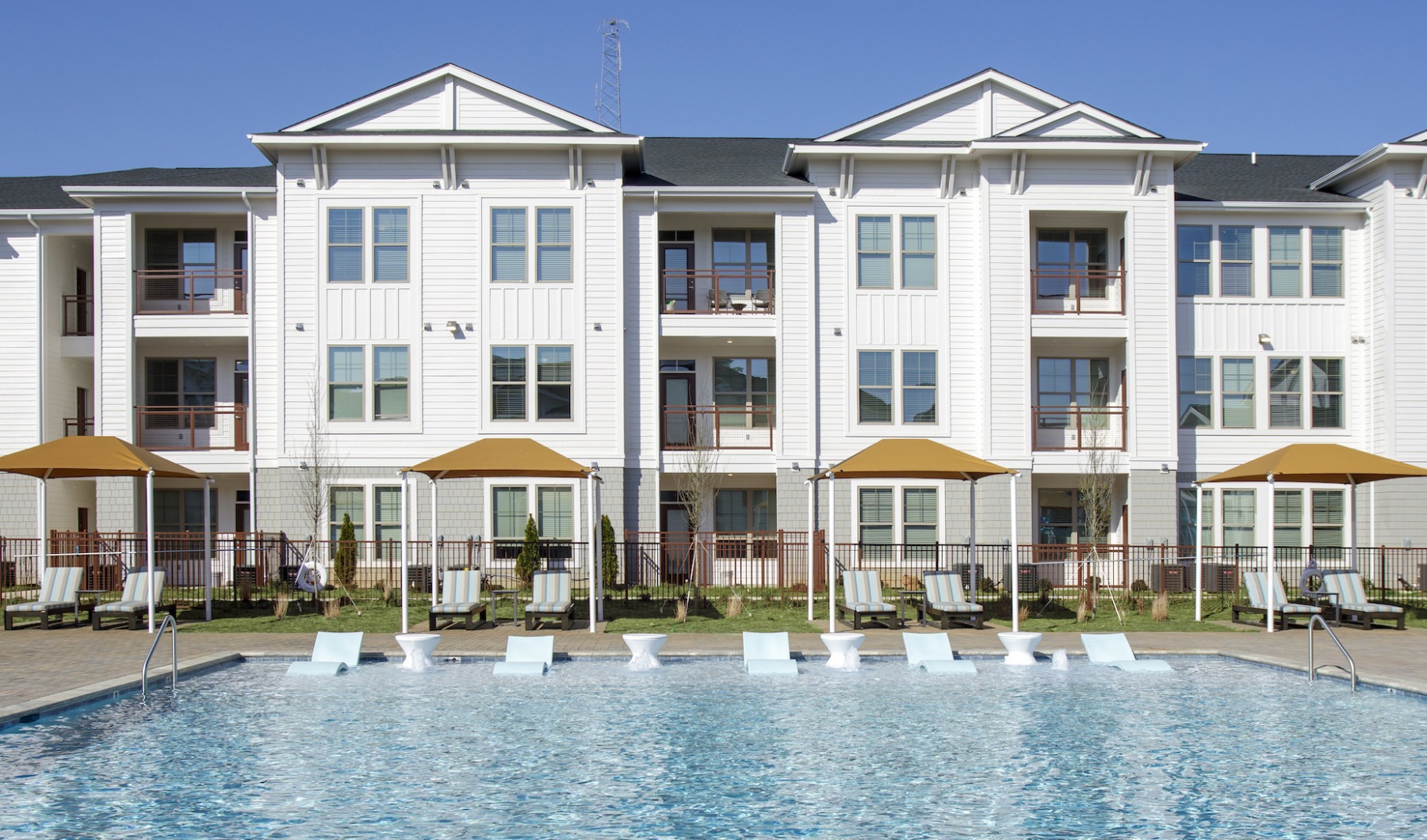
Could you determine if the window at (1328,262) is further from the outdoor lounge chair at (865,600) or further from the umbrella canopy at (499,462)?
the umbrella canopy at (499,462)

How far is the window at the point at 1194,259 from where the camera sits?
2850 centimetres

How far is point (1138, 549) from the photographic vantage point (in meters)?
26.3

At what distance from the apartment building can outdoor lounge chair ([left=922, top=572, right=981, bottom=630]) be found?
745 cm

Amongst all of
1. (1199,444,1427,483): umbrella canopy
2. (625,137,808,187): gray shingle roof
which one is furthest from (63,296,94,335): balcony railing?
(1199,444,1427,483): umbrella canopy

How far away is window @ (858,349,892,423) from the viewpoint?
27453mm

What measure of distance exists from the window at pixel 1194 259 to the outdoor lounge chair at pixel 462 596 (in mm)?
19015

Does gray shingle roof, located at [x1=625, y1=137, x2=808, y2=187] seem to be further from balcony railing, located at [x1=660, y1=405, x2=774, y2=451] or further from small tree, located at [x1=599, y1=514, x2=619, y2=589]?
small tree, located at [x1=599, y1=514, x2=619, y2=589]

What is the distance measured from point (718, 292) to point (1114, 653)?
50.4ft

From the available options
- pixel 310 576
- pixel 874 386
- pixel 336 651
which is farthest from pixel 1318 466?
pixel 310 576

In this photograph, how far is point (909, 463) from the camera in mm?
18359

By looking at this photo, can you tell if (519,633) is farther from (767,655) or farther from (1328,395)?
(1328,395)

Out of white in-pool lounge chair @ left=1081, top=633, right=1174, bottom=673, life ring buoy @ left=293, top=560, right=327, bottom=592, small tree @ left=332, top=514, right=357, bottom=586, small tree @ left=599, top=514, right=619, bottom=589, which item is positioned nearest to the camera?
white in-pool lounge chair @ left=1081, top=633, right=1174, bottom=673

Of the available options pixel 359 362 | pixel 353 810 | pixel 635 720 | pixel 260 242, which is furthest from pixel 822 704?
pixel 260 242

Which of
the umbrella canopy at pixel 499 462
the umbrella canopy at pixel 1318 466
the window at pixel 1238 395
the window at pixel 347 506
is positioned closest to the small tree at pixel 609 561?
the window at pixel 347 506
